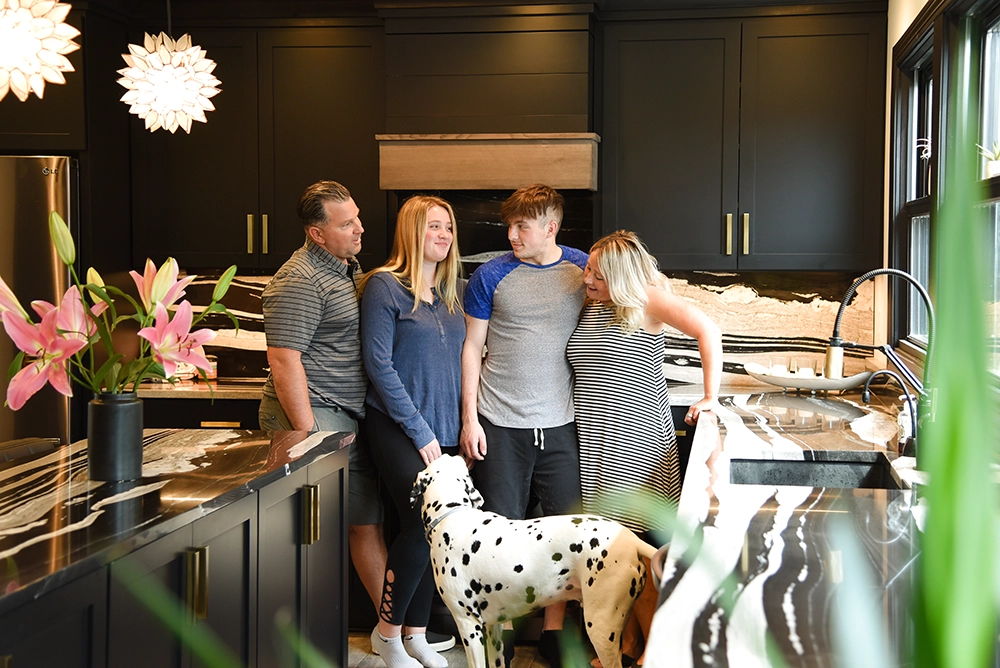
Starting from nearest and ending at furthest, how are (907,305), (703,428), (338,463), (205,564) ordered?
(205,564)
(338,463)
(703,428)
(907,305)

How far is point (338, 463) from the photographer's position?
7.72ft

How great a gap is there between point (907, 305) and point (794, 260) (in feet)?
1.60

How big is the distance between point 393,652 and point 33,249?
223 centimetres

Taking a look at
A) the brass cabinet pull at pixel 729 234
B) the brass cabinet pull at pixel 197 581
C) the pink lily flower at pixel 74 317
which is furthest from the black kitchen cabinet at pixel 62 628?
the brass cabinet pull at pixel 729 234

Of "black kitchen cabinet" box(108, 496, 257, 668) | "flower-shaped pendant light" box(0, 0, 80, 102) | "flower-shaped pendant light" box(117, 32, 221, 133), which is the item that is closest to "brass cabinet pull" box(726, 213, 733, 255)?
"flower-shaped pendant light" box(117, 32, 221, 133)

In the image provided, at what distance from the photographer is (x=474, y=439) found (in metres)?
2.88

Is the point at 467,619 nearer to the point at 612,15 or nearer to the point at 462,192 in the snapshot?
the point at 462,192

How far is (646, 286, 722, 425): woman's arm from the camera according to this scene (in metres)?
2.72

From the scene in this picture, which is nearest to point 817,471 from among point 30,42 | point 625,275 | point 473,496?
point 625,275

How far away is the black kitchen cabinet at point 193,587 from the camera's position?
57.2 inches

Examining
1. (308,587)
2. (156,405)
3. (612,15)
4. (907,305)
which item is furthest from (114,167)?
(907,305)

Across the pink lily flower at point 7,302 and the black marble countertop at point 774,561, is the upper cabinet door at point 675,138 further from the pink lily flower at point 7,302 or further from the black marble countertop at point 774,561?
the pink lily flower at point 7,302

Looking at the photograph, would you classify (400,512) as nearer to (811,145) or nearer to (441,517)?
(441,517)

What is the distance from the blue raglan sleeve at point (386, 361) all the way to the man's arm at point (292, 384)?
0.66ft
